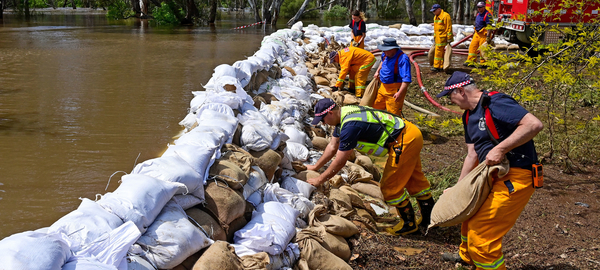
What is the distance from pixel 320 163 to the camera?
358 centimetres

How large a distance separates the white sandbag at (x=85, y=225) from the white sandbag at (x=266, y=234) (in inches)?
28.7

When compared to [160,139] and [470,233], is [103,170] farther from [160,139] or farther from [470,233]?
[470,233]

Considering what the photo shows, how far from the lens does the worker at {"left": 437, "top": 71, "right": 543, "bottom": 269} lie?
2475 mm

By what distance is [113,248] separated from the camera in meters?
1.90

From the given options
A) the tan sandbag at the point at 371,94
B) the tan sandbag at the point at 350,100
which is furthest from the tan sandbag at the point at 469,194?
the tan sandbag at the point at 350,100

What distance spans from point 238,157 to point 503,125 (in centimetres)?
167

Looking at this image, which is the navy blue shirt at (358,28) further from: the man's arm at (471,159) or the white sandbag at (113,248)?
the white sandbag at (113,248)

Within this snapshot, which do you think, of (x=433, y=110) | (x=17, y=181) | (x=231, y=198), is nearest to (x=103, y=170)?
(x=17, y=181)

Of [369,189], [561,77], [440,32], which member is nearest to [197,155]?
[369,189]

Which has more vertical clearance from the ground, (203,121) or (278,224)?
(203,121)

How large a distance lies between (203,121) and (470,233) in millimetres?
2050

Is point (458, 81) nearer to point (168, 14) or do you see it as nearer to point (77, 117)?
point (77, 117)

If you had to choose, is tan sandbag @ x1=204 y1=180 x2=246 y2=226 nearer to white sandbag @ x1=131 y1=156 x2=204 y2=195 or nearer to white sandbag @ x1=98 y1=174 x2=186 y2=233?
white sandbag @ x1=131 y1=156 x2=204 y2=195

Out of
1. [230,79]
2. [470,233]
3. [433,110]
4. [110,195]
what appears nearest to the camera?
[110,195]
